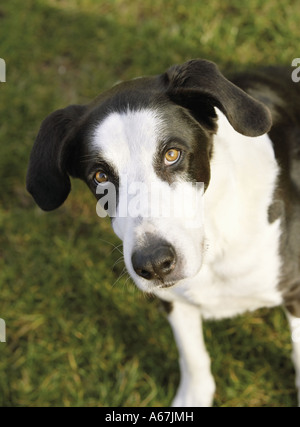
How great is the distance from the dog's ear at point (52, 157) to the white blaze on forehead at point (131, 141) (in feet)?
0.85

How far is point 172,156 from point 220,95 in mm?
330

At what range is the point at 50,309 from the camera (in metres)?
4.07

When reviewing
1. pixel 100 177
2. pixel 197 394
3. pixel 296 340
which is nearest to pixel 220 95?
pixel 100 177

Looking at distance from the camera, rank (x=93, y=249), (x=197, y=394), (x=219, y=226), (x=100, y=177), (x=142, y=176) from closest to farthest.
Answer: (x=142, y=176), (x=100, y=177), (x=219, y=226), (x=197, y=394), (x=93, y=249)

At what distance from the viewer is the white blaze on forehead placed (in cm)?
246

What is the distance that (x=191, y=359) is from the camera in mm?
3361

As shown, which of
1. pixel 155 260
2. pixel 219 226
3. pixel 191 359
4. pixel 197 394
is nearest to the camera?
pixel 155 260

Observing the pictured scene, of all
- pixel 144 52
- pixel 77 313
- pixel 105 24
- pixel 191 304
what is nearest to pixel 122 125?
pixel 191 304

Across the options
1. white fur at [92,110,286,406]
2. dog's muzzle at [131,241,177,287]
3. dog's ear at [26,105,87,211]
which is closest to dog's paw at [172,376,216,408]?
white fur at [92,110,286,406]

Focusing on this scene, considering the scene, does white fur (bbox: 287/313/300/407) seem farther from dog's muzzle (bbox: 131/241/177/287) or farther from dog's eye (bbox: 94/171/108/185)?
dog's eye (bbox: 94/171/108/185)

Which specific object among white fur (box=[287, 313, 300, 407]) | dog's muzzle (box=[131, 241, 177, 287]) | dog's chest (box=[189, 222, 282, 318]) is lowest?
white fur (box=[287, 313, 300, 407])

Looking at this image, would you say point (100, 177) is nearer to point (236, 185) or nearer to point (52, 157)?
point (52, 157)
